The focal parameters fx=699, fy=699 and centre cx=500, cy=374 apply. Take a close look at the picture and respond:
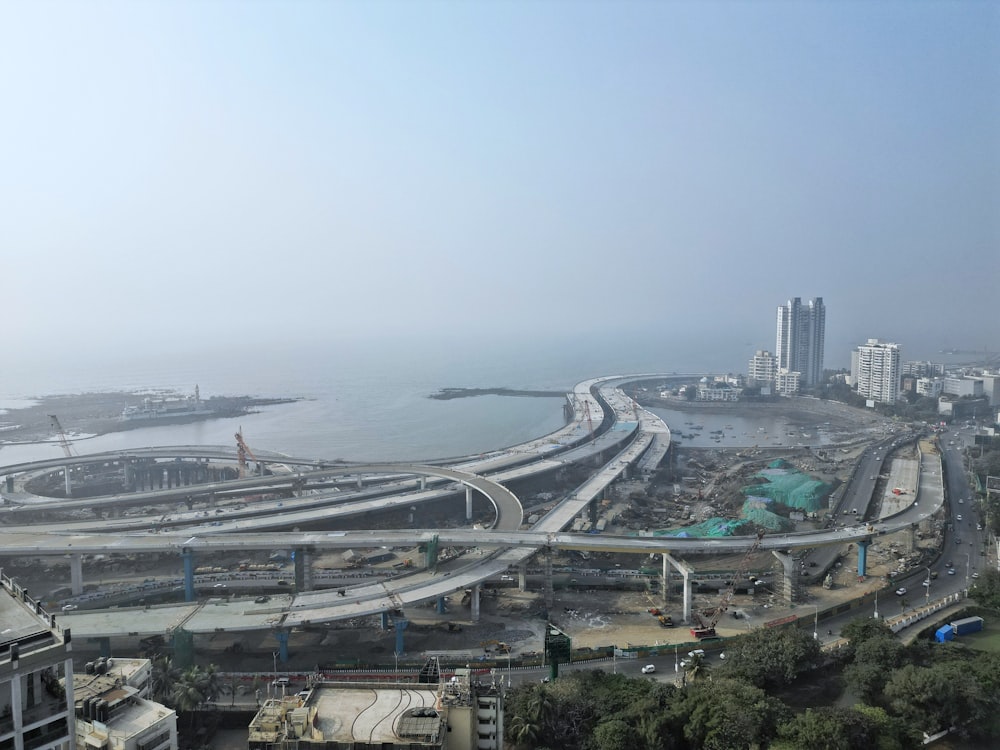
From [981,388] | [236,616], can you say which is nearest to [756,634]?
[236,616]

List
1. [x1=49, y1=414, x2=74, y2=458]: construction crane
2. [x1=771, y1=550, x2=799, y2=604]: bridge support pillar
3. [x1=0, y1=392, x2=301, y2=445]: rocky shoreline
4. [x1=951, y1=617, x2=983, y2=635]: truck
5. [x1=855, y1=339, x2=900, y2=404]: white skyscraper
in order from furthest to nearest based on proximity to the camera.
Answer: [x1=855, y1=339, x2=900, y2=404]: white skyscraper → [x1=0, y1=392, x2=301, y2=445]: rocky shoreline → [x1=49, y1=414, x2=74, y2=458]: construction crane → [x1=771, y1=550, x2=799, y2=604]: bridge support pillar → [x1=951, y1=617, x2=983, y2=635]: truck

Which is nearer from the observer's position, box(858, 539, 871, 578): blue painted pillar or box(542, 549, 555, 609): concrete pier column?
box(542, 549, 555, 609): concrete pier column

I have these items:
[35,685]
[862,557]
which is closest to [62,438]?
[35,685]

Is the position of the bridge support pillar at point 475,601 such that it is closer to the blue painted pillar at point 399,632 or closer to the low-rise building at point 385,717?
the blue painted pillar at point 399,632

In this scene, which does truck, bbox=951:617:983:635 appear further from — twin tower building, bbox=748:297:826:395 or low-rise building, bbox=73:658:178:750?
twin tower building, bbox=748:297:826:395

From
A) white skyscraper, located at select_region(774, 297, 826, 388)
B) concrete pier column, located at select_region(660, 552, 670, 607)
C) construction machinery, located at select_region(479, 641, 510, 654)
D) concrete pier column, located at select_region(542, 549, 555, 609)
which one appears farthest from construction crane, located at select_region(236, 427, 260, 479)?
white skyscraper, located at select_region(774, 297, 826, 388)

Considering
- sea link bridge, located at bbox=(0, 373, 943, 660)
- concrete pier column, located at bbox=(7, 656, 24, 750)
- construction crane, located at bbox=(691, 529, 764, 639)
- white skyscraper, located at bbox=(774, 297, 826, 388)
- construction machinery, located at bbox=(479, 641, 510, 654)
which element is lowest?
construction machinery, located at bbox=(479, 641, 510, 654)

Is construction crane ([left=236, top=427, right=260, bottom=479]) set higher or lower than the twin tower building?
lower
